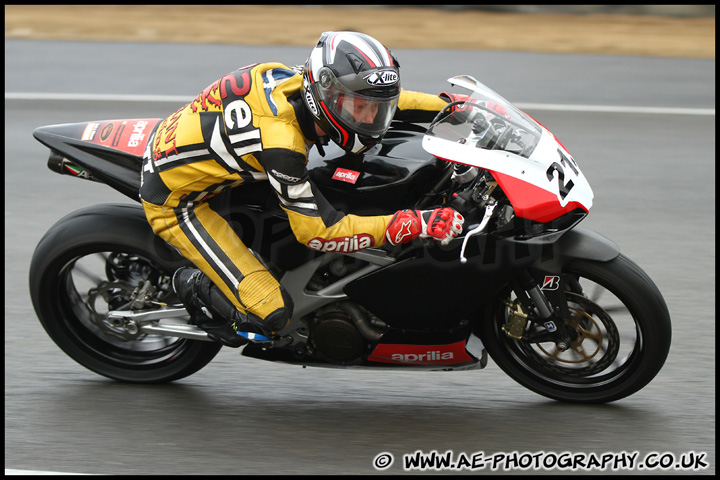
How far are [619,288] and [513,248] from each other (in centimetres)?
50

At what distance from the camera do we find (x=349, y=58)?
3404mm

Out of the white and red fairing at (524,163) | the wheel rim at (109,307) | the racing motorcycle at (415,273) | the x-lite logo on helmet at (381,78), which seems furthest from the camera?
the wheel rim at (109,307)

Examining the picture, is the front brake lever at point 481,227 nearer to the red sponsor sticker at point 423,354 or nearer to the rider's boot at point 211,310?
the red sponsor sticker at point 423,354

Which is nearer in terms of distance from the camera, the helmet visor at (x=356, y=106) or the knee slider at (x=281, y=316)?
the helmet visor at (x=356, y=106)

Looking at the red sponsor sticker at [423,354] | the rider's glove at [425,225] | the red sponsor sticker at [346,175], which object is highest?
the red sponsor sticker at [346,175]

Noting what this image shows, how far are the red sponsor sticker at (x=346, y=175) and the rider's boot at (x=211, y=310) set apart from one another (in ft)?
2.29

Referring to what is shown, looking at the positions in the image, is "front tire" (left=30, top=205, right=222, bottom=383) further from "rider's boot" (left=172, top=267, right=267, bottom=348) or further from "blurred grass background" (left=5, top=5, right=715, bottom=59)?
"blurred grass background" (left=5, top=5, right=715, bottom=59)

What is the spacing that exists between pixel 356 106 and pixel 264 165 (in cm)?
42

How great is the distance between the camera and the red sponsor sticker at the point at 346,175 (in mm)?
3676

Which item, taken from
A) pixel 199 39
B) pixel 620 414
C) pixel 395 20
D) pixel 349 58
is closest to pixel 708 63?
pixel 395 20

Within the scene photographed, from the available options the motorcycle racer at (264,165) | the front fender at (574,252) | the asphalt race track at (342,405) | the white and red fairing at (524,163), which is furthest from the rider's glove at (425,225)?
the asphalt race track at (342,405)

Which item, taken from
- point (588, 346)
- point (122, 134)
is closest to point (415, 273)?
point (588, 346)

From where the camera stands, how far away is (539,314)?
12.7ft

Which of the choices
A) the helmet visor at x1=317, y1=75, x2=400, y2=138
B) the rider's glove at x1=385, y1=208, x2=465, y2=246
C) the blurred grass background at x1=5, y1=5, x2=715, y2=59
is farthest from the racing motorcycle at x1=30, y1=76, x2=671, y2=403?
the blurred grass background at x1=5, y1=5, x2=715, y2=59
